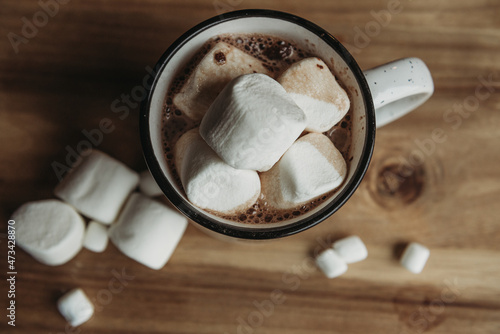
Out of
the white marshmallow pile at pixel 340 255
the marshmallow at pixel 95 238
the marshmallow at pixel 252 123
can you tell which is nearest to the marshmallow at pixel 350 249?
the white marshmallow pile at pixel 340 255

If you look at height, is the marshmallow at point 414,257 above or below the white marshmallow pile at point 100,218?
below

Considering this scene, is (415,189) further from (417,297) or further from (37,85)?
(37,85)

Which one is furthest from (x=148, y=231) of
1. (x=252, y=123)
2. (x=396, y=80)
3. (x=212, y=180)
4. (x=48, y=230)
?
(x=396, y=80)

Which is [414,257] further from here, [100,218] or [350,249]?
[100,218]

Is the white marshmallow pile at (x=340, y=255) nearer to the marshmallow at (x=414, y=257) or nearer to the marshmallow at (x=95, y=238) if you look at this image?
the marshmallow at (x=414, y=257)

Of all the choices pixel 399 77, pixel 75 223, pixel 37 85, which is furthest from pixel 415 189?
pixel 37 85
